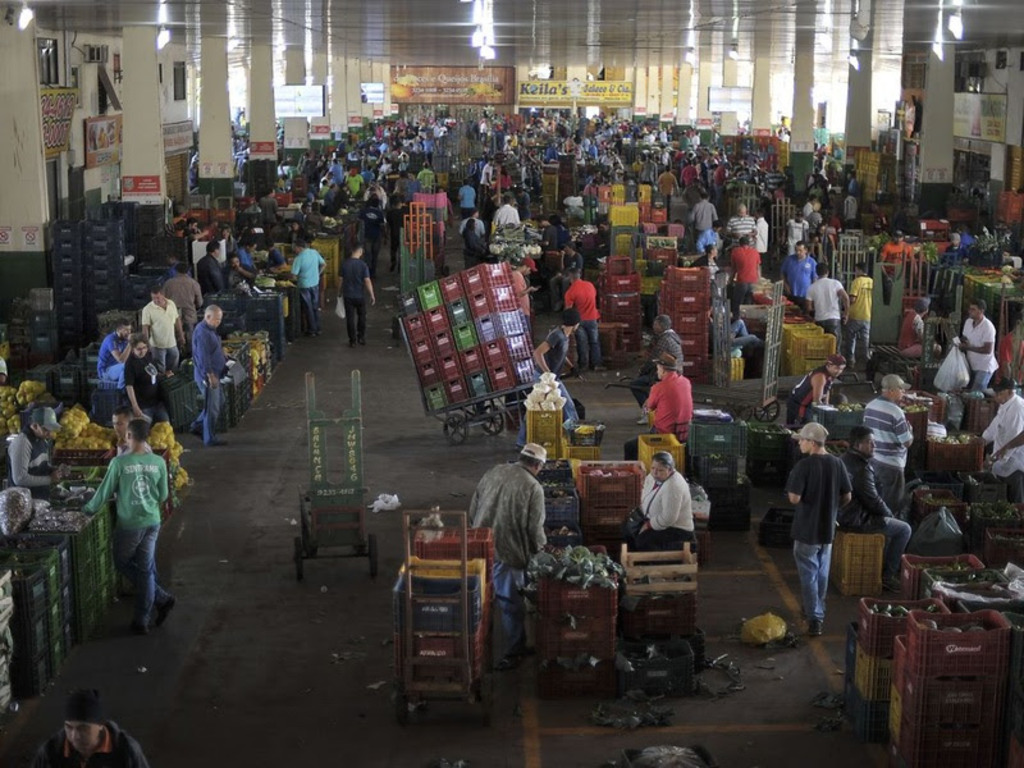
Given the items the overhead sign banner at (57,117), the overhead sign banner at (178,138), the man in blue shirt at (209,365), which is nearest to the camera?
the man in blue shirt at (209,365)

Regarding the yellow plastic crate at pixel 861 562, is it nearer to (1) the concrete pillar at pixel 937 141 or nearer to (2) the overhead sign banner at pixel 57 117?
(2) the overhead sign banner at pixel 57 117

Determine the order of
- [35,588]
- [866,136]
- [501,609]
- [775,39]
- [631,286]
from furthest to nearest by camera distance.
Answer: [866,136] → [775,39] → [631,286] → [501,609] → [35,588]

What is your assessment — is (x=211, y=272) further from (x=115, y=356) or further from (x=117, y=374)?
(x=117, y=374)

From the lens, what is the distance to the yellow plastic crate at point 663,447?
44.1ft

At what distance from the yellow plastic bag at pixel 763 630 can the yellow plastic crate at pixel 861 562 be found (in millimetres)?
1183

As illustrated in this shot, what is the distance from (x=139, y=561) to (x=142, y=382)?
4.60 m

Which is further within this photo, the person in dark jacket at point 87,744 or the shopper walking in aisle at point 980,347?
the shopper walking in aisle at point 980,347

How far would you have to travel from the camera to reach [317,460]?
39.8 feet

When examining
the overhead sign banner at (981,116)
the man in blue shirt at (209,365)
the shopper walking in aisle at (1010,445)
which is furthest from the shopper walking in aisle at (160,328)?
the overhead sign banner at (981,116)

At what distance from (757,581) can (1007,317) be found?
945 centimetres

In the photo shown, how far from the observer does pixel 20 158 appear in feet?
70.5

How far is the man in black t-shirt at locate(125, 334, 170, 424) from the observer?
14.9m

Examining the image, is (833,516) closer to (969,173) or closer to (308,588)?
(308,588)

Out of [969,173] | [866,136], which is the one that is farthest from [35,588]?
[866,136]
